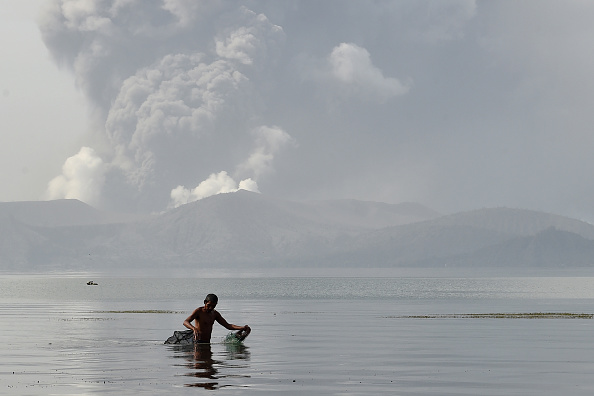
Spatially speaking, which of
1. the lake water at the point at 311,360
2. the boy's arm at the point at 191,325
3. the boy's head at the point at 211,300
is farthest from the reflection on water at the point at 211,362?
→ the boy's head at the point at 211,300

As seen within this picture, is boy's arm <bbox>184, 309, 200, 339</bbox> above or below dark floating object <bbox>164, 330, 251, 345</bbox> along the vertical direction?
above

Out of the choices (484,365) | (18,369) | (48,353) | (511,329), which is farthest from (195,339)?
(511,329)

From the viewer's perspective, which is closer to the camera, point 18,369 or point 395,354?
point 18,369

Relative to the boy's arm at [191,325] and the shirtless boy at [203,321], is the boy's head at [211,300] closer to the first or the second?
the shirtless boy at [203,321]

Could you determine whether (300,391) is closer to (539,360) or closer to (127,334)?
(539,360)

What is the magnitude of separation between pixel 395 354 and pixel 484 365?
248 inches

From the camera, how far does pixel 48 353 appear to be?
1837 inches

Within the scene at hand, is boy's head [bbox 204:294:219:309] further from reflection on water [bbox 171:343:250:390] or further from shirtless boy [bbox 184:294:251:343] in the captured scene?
reflection on water [bbox 171:343:250:390]

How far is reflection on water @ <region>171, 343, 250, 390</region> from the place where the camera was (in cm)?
3464

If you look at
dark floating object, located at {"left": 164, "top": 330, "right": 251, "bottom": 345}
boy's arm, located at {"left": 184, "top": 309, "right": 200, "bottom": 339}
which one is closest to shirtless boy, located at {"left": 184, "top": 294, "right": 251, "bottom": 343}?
boy's arm, located at {"left": 184, "top": 309, "right": 200, "bottom": 339}

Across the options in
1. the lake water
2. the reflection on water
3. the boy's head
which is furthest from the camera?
the boy's head

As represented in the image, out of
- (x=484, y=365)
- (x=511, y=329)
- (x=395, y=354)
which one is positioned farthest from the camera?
(x=511, y=329)

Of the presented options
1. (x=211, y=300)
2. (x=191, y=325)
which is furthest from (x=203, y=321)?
(x=211, y=300)

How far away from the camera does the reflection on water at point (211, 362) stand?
114 ft
